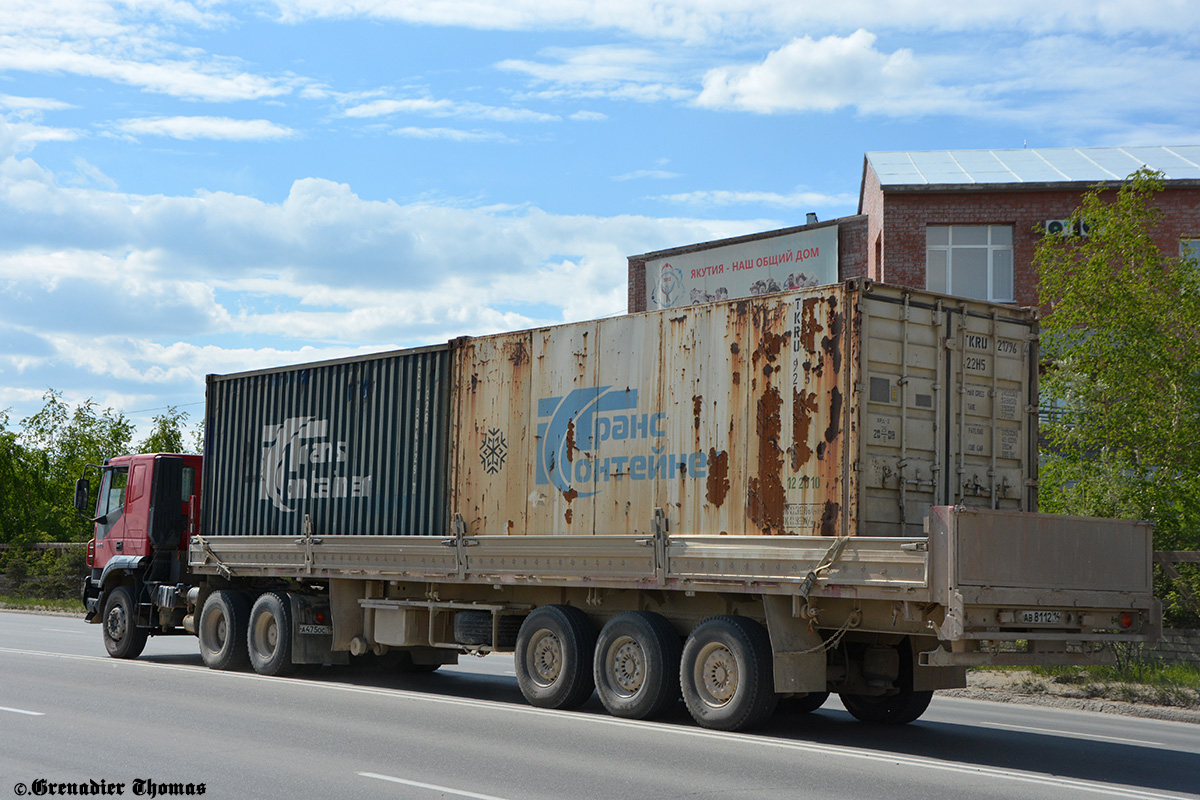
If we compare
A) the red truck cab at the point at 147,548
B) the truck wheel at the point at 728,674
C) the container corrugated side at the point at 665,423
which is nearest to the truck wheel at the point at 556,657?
the container corrugated side at the point at 665,423

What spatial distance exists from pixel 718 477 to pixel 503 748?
10.7 feet

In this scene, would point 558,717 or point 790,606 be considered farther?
point 558,717

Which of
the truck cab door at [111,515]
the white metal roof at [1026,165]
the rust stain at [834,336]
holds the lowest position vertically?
the truck cab door at [111,515]

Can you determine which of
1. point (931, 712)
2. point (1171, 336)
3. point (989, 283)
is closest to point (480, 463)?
point (931, 712)

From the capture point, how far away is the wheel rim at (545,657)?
12.4 m

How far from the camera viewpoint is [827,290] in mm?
10750

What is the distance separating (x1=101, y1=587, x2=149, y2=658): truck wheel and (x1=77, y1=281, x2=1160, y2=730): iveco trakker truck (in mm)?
2956

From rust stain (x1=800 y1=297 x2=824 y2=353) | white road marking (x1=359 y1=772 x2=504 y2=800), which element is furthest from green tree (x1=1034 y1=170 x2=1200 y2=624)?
white road marking (x1=359 y1=772 x2=504 y2=800)

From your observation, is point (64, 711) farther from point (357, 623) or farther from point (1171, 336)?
point (1171, 336)

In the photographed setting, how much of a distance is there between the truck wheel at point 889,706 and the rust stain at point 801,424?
8.94 feet

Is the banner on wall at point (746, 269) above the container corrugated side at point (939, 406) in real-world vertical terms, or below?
above

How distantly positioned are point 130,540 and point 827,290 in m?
12.0

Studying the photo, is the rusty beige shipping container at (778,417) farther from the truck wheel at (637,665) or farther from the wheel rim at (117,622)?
the wheel rim at (117,622)

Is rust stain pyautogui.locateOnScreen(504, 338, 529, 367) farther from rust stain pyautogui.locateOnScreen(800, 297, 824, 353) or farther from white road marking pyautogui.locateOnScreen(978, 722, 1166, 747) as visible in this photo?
white road marking pyautogui.locateOnScreen(978, 722, 1166, 747)
